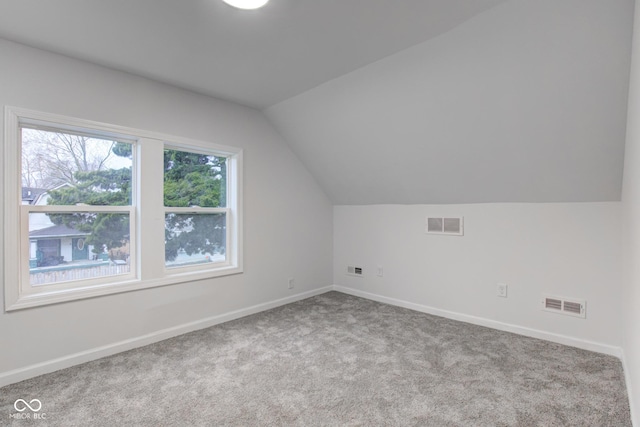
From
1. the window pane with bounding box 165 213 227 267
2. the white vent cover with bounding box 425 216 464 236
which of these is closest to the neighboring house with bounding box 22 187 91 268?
the window pane with bounding box 165 213 227 267

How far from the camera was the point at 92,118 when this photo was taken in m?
2.63

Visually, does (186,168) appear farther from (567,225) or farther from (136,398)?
(567,225)

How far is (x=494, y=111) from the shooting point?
99.6 inches

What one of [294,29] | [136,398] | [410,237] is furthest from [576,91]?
[136,398]

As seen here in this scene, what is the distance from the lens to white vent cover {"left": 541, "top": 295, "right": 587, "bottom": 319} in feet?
9.09

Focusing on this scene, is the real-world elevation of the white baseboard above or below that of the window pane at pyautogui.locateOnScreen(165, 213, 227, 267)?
below

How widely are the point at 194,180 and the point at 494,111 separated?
2.87 meters

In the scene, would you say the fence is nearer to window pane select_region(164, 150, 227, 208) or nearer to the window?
the window

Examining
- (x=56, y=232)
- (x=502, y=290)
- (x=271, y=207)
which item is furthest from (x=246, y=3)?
(x=502, y=290)

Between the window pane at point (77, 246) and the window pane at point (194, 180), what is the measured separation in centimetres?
51

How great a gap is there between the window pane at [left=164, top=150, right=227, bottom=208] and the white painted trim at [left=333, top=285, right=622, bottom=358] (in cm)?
235

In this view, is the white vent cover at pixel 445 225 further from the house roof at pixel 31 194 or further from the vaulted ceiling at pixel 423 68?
the house roof at pixel 31 194

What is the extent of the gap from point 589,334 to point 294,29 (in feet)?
11.1

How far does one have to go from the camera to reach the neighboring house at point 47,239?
2.45 metres
